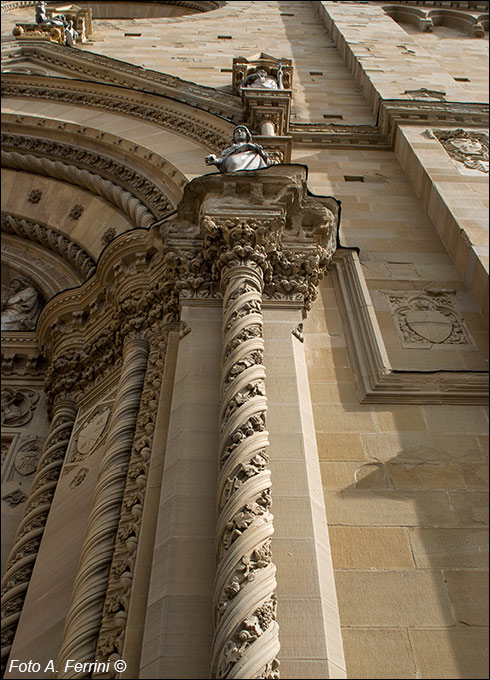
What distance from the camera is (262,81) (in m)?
11.3

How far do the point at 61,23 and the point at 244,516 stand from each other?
15.1m

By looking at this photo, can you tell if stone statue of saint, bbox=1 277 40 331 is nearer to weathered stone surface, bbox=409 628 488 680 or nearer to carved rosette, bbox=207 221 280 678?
carved rosette, bbox=207 221 280 678

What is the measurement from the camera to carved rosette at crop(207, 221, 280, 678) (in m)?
3.07

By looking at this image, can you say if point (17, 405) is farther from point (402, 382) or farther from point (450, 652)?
point (450, 652)

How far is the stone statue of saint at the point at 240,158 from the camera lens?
688cm

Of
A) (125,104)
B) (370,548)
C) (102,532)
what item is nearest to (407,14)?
(125,104)

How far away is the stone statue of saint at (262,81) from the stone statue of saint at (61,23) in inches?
218

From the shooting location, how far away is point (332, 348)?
5871 mm

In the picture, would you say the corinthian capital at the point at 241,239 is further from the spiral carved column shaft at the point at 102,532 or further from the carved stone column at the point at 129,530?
the spiral carved column shaft at the point at 102,532

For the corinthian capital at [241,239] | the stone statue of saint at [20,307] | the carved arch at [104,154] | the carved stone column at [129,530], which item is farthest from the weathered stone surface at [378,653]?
the stone statue of saint at [20,307]

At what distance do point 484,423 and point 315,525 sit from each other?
78.4 inches

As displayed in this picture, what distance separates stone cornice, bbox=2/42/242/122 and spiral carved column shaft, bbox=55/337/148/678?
6.39 metres

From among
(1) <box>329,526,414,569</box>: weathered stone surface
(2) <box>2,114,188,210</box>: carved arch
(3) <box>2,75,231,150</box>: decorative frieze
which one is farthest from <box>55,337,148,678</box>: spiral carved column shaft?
(3) <box>2,75,231,150</box>: decorative frieze

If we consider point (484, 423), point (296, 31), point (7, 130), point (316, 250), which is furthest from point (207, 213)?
point (296, 31)
